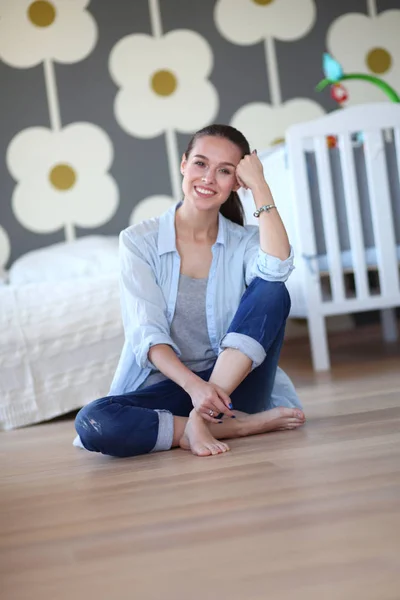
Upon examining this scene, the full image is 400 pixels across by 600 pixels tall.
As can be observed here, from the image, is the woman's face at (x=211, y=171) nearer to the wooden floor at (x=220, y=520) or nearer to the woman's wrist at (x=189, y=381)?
the woman's wrist at (x=189, y=381)

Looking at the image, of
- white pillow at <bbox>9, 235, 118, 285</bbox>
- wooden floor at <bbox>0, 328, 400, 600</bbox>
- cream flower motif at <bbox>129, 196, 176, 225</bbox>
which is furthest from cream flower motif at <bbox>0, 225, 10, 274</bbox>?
wooden floor at <bbox>0, 328, 400, 600</bbox>

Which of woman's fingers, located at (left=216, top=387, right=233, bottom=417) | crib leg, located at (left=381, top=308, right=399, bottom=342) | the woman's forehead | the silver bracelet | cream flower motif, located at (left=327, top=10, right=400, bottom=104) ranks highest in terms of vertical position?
cream flower motif, located at (left=327, top=10, right=400, bottom=104)

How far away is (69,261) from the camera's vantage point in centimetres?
306

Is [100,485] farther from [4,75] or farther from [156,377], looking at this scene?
[4,75]

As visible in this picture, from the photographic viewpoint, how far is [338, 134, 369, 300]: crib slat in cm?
254

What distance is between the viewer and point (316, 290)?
2.54 m

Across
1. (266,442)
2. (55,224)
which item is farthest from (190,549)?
(55,224)

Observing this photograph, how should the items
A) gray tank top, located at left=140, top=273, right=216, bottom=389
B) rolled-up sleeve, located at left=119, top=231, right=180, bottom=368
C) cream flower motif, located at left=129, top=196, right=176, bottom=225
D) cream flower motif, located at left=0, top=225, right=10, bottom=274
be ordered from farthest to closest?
cream flower motif, located at left=129, top=196, right=176, bottom=225 < cream flower motif, located at left=0, top=225, right=10, bottom=274 < gray tank top, located at left=140, top=273, right=216, bottom=389 < rolled-up sleeve, located at left=119, top=231, right=180, bottom=368

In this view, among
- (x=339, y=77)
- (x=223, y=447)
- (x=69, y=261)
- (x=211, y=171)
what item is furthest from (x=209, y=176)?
(x=339, y=77)

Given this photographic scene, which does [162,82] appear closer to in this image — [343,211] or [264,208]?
[343,211]

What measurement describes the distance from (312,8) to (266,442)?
2.75 meters

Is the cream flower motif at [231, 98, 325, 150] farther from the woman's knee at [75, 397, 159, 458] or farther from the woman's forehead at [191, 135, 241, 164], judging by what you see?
the woman's knee at [75, 397, 159, 458]

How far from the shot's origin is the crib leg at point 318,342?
2.54 metres

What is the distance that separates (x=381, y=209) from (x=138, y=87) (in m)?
1.49
